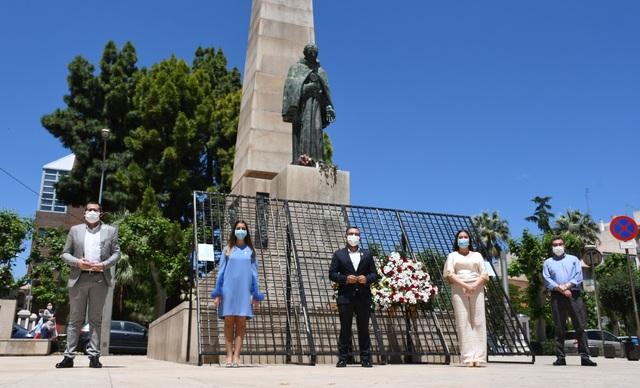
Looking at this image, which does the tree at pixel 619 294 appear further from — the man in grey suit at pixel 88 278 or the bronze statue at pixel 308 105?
the man in grey suit at pixel 88 278

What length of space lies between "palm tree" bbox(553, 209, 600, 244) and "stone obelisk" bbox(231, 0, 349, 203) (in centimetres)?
4455

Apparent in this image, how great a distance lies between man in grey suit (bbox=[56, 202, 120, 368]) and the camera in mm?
6027

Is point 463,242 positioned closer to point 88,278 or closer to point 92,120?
point 88,278

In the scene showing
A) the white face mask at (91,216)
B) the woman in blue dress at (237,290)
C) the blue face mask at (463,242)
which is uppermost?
the white face mask at (91,216)

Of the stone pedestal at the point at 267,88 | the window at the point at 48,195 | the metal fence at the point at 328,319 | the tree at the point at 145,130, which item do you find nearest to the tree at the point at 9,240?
the tree at the point at 145,130

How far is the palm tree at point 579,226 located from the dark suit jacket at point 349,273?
164 feet

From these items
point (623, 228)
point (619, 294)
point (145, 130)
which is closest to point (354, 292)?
point (623, 228)

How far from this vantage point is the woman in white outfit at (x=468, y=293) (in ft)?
22.1

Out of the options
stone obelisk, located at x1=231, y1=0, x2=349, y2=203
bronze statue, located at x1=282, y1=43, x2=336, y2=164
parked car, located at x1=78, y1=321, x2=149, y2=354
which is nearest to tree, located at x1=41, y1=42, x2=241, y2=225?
parked car, located at x1=78, y1=321, x2=149, y2=354

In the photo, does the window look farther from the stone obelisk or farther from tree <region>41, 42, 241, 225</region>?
the stone obelisk

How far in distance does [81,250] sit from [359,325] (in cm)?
323

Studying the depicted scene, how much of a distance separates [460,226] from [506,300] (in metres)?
1.47

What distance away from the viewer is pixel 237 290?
21.4ft

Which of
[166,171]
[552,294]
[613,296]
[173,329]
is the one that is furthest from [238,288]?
[613,296]
